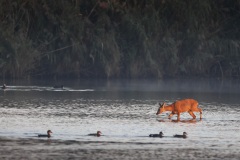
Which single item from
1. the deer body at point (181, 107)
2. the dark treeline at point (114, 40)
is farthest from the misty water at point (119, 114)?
the dark treeline at point (114, 40)

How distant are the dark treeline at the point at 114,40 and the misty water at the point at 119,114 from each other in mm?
2898

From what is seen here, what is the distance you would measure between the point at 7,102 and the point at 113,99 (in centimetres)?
535

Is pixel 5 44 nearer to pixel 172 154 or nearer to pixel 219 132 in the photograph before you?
pixel 219 132

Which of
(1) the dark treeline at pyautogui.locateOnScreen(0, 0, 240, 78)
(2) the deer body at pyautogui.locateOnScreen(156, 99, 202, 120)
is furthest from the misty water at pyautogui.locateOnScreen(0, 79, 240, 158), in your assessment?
(1) the dark treeline at pyautogui.locateOnScreen(0, 0, 240, 78)

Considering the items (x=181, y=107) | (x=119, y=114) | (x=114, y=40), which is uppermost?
(x=114, y=40)

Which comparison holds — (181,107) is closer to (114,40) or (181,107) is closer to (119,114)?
(119,114)

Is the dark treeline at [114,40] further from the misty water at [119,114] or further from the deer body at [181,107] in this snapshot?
the deer body at [181,107]

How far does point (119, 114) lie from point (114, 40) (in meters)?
22.2

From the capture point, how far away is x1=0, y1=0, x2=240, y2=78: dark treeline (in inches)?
2424

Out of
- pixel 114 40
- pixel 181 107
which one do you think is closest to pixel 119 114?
pixel 181 107

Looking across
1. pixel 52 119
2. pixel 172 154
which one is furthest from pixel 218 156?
pixel 52 119

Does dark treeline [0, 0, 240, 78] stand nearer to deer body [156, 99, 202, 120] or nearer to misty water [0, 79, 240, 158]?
misty water [0, 79, 240, 158]

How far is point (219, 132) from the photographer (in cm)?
3481

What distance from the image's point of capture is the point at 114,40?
204 ft
